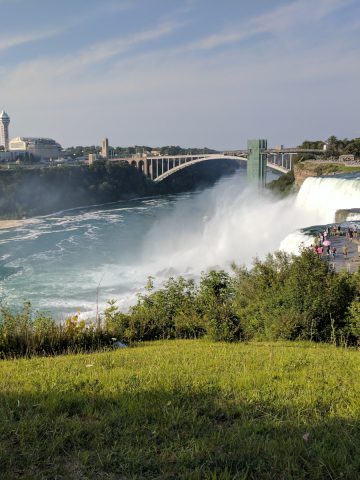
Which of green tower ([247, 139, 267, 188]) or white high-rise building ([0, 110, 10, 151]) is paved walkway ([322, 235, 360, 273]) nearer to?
green tower ([247, 139, 267, 188])

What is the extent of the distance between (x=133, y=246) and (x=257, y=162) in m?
24.4

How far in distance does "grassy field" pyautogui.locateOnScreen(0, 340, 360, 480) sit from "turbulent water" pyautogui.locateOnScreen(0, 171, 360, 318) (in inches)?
526

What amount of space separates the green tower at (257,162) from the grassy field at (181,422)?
1890 inches

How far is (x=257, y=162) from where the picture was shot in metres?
51.5

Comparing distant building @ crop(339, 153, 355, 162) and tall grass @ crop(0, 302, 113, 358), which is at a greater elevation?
distant building @ crop(339, 153, 355, 162)

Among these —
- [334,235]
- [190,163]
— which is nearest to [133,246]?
[334,235]

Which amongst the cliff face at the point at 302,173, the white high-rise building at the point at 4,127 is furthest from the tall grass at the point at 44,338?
the white high-rise building at the point at 4,127

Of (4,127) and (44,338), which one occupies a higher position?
(4,127)

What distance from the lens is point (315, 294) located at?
771cm

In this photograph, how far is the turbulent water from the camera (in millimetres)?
20328

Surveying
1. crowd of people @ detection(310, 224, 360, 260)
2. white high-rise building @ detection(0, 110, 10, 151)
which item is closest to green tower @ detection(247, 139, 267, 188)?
crowd of people @ detection(310, 224, 360, 260)

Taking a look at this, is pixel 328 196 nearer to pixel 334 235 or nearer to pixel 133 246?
pixel 334 235

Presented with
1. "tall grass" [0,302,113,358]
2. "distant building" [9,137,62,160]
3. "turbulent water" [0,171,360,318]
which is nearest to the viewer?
"tall grass" [0,302,113,358]

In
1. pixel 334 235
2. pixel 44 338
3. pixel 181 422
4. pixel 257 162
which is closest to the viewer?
pixel 181 422
